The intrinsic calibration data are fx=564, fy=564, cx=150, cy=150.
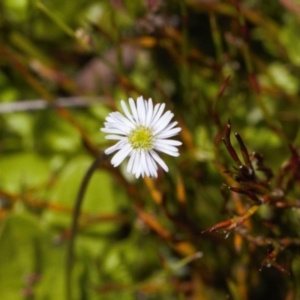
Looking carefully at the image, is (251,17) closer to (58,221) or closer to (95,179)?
(95,179)

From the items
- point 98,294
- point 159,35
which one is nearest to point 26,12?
point 159,35

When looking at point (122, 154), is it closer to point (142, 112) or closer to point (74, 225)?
point (142, 112)

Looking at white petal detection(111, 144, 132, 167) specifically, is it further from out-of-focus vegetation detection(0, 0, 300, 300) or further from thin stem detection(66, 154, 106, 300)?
out-of-focus vegetation detection(0, 0, 300, 300)

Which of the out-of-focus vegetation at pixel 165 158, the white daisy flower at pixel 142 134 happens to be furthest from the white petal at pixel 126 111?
the out-of-focus vegetation at pixel 165 158

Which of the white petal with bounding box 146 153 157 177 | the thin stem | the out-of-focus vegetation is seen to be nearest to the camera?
the white petal with bounding box 146 153 157 177

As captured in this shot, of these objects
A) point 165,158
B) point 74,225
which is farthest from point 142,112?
point 165,158

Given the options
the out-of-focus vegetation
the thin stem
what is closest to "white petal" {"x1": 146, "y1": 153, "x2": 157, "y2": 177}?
the thin stem
